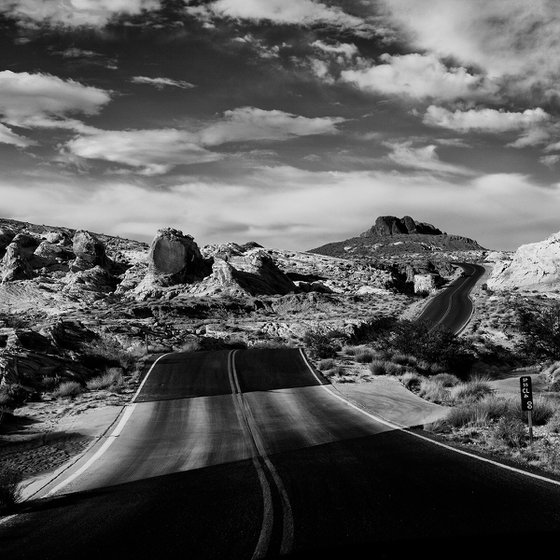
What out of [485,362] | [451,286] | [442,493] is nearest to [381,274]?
[451,286]

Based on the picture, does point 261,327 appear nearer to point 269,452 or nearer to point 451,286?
point 269,452

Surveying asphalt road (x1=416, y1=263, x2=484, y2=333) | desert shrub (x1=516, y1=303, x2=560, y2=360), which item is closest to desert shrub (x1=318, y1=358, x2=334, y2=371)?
asphalt road (x1=416, y1=263, x2=484, y2=333)

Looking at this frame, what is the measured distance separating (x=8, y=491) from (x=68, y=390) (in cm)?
1100

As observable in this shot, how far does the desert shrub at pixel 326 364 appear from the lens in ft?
85.0

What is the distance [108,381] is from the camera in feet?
67.0

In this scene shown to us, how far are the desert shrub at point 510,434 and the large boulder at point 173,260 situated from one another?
54.1 meters

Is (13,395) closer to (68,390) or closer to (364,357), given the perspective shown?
(68,390)

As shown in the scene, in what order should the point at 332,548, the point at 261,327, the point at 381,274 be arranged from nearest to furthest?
the point at 332,548 → the point at 261,327 → the point at 381,274

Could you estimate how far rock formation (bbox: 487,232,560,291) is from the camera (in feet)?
214

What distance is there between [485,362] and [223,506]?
27647mm

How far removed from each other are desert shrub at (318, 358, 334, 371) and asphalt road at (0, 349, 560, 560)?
11.4 meters

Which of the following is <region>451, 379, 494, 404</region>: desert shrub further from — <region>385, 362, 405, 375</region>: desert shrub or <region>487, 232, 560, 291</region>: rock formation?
<region>487, 232, 560, 291</region>: rock formation

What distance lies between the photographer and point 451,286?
258 feet

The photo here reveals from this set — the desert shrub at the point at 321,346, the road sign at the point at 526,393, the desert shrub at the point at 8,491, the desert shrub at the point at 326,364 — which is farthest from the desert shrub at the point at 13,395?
the desert shrub at the point at 321,346
